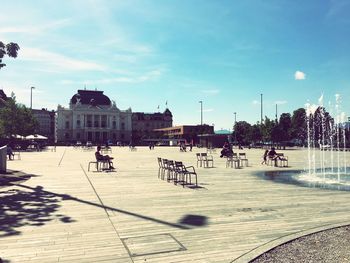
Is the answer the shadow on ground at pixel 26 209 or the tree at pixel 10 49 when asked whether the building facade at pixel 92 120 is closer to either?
the tree at pixel 10 49

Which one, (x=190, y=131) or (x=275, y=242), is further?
(x=190, y=131)

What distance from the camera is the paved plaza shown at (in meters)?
5.88

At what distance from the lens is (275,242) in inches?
248

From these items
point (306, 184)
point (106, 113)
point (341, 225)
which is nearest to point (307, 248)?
point (341, 225)

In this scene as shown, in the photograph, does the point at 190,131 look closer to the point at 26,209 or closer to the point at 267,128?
the point at 267,128

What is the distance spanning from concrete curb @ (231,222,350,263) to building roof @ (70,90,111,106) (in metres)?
155

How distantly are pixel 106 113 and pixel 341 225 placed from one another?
505ft

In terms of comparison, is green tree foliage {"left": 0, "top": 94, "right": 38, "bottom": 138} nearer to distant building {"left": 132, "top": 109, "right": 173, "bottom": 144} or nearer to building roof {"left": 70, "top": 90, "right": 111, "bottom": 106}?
building roof {"left": 70, "top": 90, "right": 111, "bottom": 106}

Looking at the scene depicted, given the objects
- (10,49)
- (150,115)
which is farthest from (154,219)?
(150,115)

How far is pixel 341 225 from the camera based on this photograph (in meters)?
7.46

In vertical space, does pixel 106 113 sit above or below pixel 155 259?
above

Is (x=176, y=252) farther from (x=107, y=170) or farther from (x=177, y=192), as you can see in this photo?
(x=107, y=170)

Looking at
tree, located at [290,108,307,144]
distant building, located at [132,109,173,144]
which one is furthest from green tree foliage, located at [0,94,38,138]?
distant building, located at [132,109,173,144]

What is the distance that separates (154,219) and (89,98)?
15792cm
